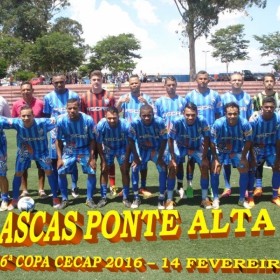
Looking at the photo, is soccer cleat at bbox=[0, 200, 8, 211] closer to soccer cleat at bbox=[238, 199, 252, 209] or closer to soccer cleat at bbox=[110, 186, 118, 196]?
soccer cleat at bbox=[110, 186, 118, 196]

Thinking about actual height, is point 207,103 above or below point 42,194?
above

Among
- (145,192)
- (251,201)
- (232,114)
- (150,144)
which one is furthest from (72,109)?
(251,201)

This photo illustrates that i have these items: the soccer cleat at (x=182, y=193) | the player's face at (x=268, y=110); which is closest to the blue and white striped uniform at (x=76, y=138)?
the soccer cleat at (x=182, y=193)

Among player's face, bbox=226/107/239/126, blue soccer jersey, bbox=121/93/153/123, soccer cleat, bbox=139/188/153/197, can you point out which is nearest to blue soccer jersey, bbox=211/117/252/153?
player's face, bbox=226/107/239/126

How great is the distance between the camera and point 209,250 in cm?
425

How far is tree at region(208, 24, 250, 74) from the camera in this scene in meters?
58.1

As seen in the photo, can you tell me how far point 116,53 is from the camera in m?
47.6

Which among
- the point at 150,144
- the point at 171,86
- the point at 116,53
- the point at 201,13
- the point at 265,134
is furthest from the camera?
the point at 116,53

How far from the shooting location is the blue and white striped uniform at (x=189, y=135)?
562 cm

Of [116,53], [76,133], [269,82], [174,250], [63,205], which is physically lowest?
[174,250]

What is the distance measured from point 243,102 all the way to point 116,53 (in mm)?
42818

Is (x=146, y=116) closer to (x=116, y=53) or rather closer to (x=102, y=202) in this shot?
→ (x=102, y=202)

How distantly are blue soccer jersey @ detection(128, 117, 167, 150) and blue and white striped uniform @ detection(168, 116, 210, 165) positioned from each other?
155mm

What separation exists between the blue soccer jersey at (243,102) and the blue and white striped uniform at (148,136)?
4.08 feet
